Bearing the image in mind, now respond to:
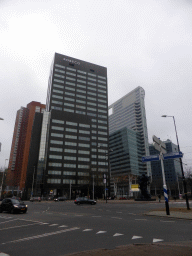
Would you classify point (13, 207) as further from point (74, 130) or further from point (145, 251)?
point (74, 130)

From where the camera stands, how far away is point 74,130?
105250 mm

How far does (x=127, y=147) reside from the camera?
162750mm

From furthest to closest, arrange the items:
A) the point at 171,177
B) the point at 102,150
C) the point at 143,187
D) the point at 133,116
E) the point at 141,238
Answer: the point at 133,116
the point at 171,177
the point at 102,150
the point at 143,187
the point at 141,238

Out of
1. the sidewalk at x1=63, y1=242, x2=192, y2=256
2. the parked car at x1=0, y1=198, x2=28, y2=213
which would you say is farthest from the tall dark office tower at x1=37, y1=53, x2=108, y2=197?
the sidewalk at x1=63, y1=242, x2=192, y2=256

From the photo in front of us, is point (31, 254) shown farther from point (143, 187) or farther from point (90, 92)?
point (90, 92)

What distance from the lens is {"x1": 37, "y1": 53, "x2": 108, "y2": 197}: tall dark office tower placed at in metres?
92.9

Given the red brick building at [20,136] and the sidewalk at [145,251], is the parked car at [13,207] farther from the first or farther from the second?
the red brick building at [20,136]

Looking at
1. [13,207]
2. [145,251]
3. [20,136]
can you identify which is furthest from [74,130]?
[20,136]

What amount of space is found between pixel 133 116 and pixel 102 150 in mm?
86867

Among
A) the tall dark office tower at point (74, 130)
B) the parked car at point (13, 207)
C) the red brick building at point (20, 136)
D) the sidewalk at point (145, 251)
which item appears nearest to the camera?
the sidewalk at point (145, 251)

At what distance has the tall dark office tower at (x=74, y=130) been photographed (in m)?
92.9

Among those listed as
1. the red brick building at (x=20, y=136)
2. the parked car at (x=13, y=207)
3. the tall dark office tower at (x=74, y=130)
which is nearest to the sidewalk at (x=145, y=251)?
the parked car at (x=13, y=207)

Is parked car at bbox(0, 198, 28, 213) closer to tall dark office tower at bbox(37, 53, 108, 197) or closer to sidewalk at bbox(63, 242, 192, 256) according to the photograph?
sidewalk at bbox(63, 242, 192, 256)

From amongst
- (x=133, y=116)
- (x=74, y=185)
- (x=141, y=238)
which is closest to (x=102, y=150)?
(x=74, y=185)
